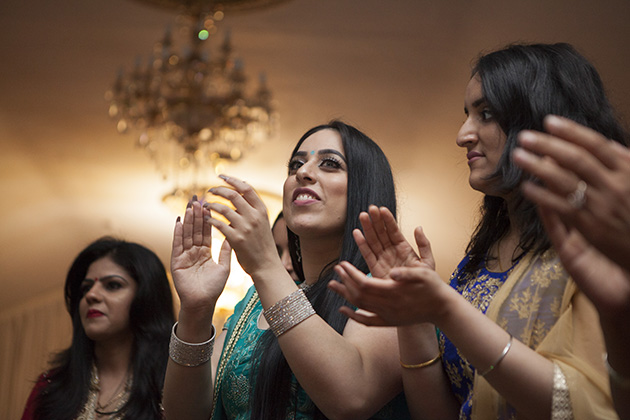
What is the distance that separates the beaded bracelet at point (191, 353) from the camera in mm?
1958

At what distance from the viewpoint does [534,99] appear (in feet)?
5.42

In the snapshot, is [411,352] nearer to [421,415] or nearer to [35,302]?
[421,415]

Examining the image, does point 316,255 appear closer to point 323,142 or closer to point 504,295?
point 323,142

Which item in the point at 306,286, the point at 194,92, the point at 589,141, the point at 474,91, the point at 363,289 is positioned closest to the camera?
the point at 589,141

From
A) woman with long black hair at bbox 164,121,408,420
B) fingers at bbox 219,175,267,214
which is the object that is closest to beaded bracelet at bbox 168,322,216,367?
woman with long black hair at bbox 164,121,408,420

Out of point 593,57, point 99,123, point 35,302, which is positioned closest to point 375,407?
Answer: point 593,57

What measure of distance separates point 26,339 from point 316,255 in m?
10.7

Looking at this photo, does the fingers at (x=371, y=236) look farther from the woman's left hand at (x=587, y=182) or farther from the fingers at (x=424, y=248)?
the woman's left hand at (x=587, y=182)

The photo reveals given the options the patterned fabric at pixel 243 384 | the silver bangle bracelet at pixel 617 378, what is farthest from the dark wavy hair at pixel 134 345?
the silver bangle bracelet at pixel 617 378

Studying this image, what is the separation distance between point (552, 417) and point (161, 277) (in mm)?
2270

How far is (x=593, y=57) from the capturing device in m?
5.05

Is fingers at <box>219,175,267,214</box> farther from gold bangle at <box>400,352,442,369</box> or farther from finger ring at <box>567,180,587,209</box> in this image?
finger ring at <box>567,180,587,209</box>

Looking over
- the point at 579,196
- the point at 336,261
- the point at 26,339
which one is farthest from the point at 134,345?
the point at 26,339

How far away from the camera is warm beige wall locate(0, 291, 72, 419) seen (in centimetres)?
1139
